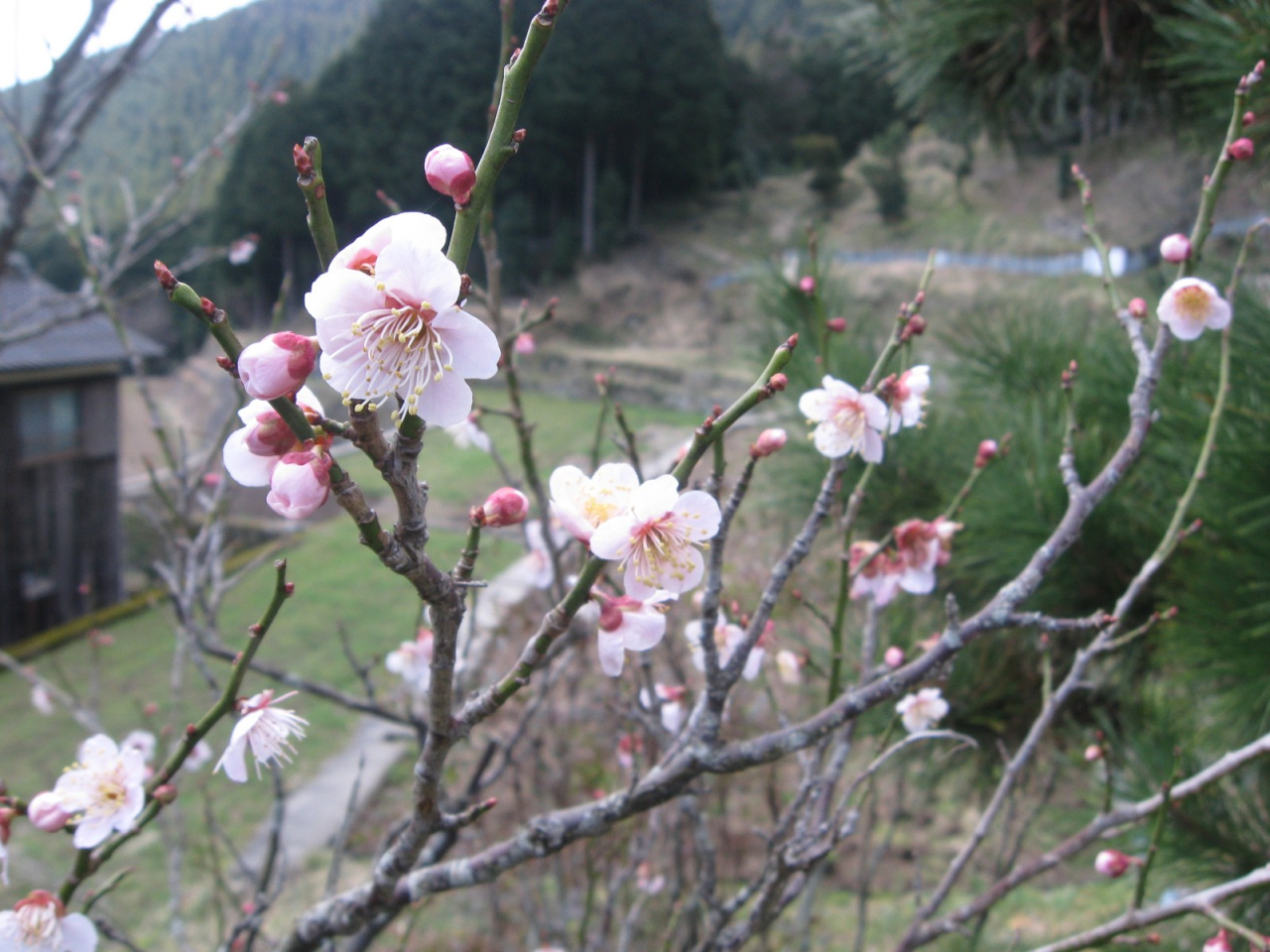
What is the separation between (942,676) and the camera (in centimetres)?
61

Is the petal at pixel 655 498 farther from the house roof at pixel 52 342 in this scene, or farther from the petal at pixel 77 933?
the house roof at pixel 52 342

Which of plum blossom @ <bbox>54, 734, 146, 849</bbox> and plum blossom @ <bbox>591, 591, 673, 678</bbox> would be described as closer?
plum blossom @ <bbox>591, 591, 673, 678</bbox>

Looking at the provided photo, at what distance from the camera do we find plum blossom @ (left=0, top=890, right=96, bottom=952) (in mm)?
525

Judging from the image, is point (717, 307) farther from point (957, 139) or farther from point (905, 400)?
point (905, 400)

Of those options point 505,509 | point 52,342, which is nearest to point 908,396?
point 505,509

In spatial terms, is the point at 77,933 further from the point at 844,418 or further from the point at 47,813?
the point at 844,418

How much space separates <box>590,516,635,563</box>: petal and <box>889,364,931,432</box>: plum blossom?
1.29ft

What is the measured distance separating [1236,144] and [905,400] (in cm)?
34

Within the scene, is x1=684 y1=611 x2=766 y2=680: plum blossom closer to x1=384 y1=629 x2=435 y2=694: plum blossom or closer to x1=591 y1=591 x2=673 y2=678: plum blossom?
x1=591 y1=591 x2=673 y2=678: plum blossom

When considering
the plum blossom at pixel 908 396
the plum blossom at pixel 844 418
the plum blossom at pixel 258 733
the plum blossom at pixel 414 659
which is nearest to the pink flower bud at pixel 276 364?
the plum blossom at pixel 258 733

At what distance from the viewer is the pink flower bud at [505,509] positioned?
0.43 metres

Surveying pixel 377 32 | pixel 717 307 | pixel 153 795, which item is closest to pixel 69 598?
pixel 153 795

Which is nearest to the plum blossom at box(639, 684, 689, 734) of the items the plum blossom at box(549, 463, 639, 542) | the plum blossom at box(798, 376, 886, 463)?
the plum blossom at box(798, 376, 886, 463)

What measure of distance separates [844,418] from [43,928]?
69cm
